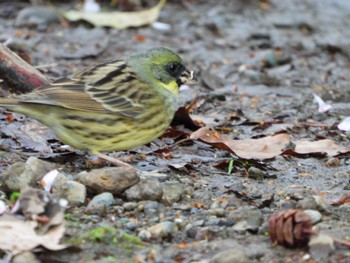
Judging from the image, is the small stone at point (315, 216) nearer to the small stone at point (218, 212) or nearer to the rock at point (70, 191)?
the small stone at point (218, 212)

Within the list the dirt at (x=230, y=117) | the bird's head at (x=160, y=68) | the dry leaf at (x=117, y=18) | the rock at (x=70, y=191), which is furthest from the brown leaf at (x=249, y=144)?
the dry leaf at (x=117, y=18)

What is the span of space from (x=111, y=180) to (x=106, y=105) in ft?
3.14

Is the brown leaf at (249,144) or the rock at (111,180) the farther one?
the brown leaf at (249,144)

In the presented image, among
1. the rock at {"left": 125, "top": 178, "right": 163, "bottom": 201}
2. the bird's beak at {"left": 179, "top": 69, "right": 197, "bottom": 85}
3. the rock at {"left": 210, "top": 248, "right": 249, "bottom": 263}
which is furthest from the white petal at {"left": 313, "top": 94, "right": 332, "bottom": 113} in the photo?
the rock at {"left": 210, "top": 248, "right": 249, "bottom": 263}

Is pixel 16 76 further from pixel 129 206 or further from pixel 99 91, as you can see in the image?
pixel 129 206

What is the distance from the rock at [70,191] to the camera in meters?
5.04

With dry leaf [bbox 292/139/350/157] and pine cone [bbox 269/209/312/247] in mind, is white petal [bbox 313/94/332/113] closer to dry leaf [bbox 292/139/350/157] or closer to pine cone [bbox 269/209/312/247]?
dry leaf [bbox 292/139/350/157]

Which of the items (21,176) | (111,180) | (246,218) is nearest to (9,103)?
(21,176)

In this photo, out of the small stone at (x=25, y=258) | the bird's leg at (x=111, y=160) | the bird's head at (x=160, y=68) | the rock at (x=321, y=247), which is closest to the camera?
the small stone at (x=25, y=258)

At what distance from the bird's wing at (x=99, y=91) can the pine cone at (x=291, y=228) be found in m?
1.82

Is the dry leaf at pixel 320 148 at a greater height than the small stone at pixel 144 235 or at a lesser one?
lesser

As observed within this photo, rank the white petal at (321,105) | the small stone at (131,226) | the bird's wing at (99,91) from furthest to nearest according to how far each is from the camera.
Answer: the white petal at (321,105)
the bird's wing at (99,91)
the small stone at (131,226)

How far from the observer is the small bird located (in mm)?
5781

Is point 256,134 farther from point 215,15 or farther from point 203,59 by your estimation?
point 215,15
